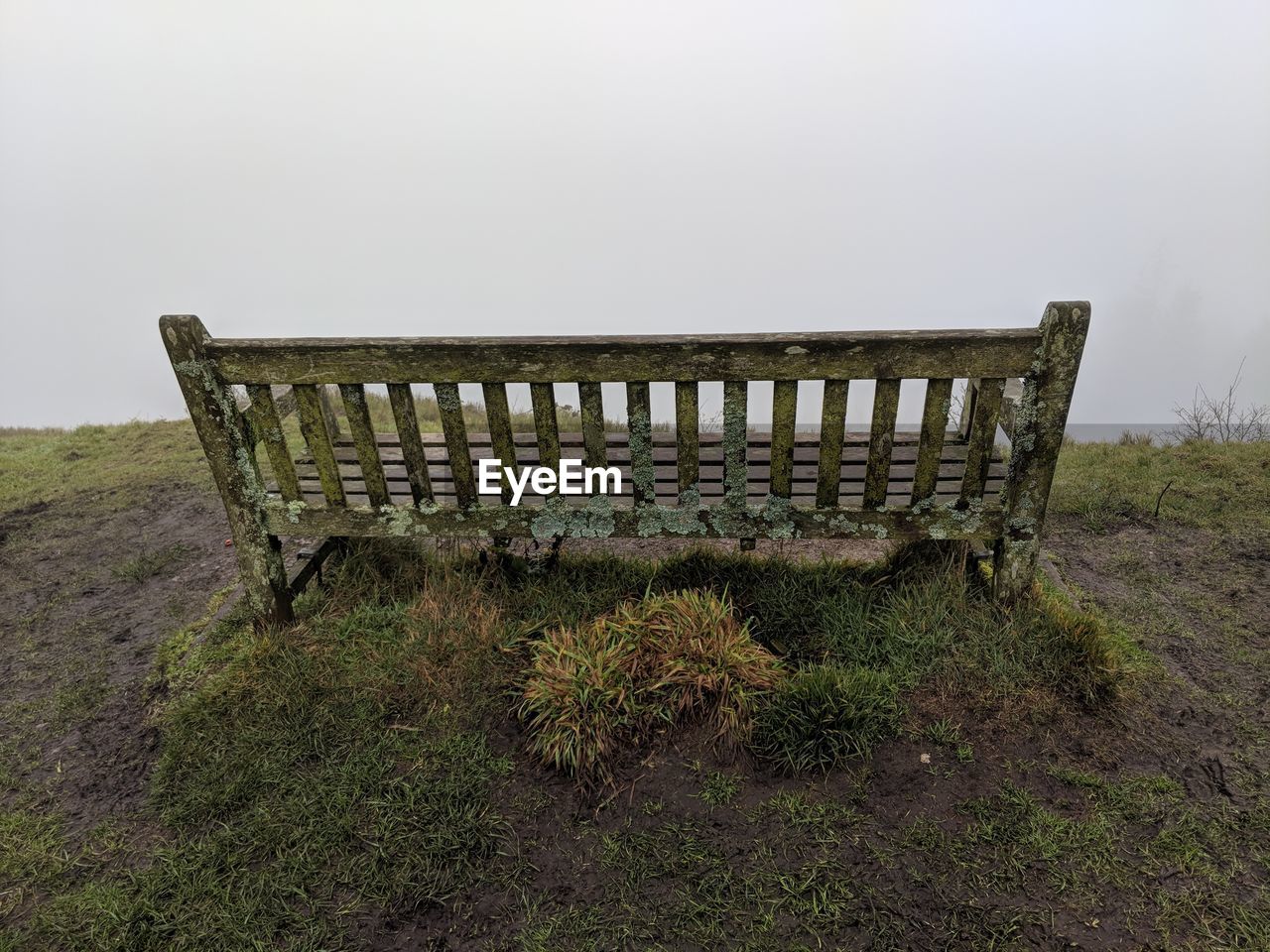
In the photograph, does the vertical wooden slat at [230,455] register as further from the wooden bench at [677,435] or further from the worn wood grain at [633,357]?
the worn wood grain at [633,357]

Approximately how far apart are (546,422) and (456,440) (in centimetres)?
58

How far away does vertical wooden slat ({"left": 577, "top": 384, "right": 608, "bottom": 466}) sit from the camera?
4.27 m

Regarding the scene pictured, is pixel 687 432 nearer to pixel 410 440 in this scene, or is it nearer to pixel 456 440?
pixel 456 440

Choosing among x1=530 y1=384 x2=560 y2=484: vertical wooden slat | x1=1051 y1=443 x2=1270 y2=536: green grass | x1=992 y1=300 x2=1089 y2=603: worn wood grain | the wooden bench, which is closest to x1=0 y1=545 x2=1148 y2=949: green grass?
x1=992 y1=300 x2=1089 y2=603: worn wood grain

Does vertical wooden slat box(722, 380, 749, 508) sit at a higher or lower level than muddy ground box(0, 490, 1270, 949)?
higher

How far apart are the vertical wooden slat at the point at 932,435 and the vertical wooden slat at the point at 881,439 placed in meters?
0.18

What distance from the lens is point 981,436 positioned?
4301mm

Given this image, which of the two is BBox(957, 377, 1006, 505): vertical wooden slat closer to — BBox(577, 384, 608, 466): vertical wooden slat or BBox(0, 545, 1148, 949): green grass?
BBox(0, 545, 1148, 949): green grass

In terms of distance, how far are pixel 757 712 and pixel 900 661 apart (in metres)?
1.01

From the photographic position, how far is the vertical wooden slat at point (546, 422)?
429 cm

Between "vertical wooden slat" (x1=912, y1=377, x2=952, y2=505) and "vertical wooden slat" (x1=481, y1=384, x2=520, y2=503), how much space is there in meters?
2.48

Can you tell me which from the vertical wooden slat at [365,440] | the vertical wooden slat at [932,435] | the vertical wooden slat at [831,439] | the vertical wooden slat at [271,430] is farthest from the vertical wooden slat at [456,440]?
the vertical wooden slat at [932,435]

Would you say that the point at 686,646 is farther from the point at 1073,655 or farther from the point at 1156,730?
the point at 1156,730

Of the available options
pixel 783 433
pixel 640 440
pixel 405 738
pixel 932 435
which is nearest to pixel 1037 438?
pixel 932 435
